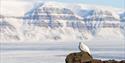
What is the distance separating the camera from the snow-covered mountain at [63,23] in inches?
6176

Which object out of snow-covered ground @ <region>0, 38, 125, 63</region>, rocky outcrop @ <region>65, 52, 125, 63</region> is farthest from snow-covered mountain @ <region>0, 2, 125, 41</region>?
rocky outcrop @ <region>65, 52, 125, 63</region>

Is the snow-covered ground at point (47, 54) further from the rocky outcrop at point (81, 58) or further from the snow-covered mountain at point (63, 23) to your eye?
the snow-covered mountain at point (63, 23)

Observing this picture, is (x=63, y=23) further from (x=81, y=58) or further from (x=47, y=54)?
(x=81, y=58)

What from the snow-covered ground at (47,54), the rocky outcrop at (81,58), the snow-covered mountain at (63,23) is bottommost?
the snow-covered mountain at (63,23)

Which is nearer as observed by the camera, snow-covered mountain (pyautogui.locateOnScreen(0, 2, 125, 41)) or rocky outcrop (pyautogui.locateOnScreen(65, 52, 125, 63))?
rocky outcrop (pyautogui.locateOnScreen(65, 52, 125, 63))

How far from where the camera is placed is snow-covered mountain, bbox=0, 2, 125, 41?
156875 millimetres

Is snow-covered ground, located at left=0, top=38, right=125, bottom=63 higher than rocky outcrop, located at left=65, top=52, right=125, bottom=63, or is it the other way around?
rocky outcrop, located at left=65, top=52, right=125, bottom=63

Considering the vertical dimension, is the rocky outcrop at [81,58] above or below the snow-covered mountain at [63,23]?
above

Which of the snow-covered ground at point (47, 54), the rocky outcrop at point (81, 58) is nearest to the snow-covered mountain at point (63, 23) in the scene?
the snow-covered ground at point (47, 54)

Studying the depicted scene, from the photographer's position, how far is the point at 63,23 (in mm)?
175625

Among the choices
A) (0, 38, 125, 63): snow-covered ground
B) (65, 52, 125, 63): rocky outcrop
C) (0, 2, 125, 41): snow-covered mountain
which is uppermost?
(65, 52, 125, 63): rocky outcrop

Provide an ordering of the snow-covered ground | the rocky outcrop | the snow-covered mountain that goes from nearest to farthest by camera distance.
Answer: the rocky outcrop < the snow-covered ground < the snow-covered mountain

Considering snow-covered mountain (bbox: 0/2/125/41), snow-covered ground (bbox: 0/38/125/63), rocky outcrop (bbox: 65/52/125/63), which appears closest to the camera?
rocky outcrop (bbox: 65/52/125/63)

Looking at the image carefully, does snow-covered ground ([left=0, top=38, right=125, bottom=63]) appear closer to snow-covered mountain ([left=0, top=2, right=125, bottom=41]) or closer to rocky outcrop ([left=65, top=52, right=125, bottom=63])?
rocky outcrop ([left=65, top=52, right=125, bottom=63])
